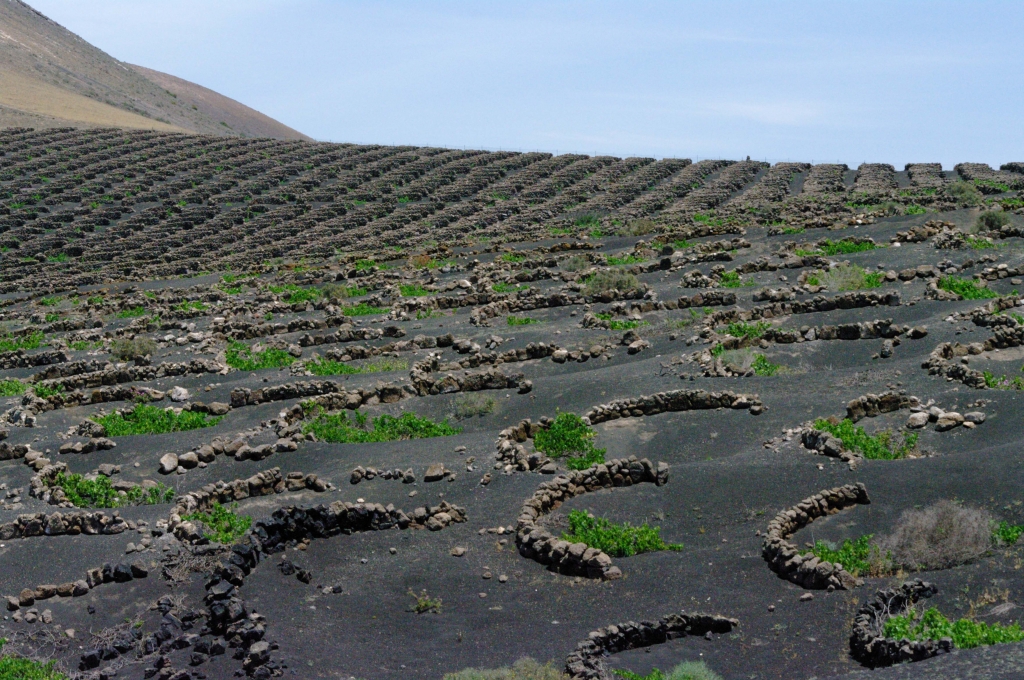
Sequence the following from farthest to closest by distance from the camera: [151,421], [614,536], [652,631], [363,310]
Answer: [363,310], [151,421], [614,536], [652,631]

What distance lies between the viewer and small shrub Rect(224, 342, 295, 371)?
21844mm

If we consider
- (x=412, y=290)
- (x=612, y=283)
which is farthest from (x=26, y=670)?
(x=412, y=290)

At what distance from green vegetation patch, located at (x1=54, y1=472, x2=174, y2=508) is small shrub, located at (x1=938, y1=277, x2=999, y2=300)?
15.3m

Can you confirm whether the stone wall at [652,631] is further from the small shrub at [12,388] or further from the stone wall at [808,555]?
the small shrub at [12,388]

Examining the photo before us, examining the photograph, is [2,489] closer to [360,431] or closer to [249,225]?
[360,431]

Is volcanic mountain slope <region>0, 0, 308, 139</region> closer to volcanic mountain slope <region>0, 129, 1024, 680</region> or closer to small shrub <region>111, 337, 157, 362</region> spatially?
volcanic mountain slope <region>0, 129, 1024, 680</region>

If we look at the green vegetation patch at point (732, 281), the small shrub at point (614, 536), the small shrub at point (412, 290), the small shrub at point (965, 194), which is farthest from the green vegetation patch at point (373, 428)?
the small shrub at point (965, 194)

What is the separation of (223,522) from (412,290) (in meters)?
17.7

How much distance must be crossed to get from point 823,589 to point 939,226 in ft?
73.3

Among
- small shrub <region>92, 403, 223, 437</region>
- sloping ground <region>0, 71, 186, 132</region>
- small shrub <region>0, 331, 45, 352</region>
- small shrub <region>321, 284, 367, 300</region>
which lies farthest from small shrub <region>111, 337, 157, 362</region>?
sloping ground <region>0, 71, 186, 132</region>

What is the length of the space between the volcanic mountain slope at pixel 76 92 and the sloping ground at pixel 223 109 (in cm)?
40

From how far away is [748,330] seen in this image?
19.3 m

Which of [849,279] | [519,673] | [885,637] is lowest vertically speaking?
[519,673]

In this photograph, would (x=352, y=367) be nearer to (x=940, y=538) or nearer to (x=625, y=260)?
(x=625, y=260)
